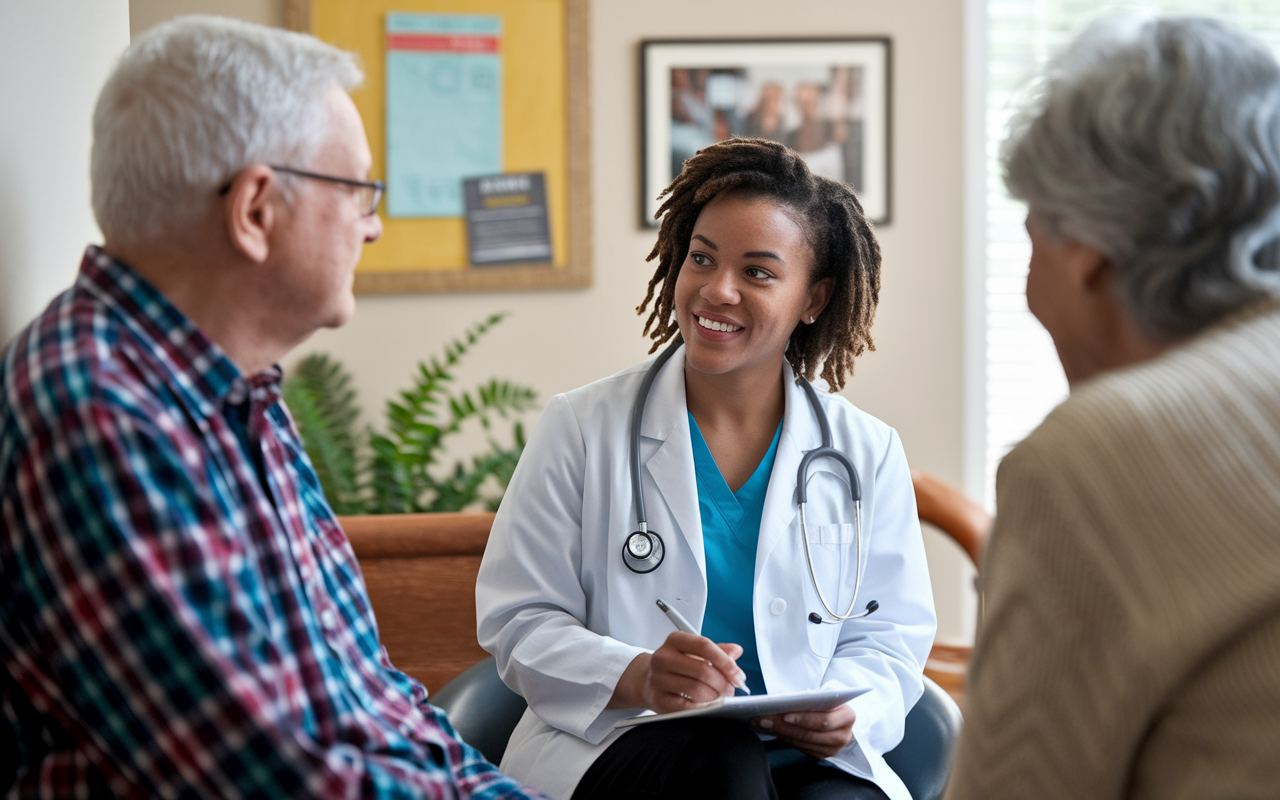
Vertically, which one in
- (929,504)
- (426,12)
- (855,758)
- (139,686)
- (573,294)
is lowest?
(855,758)

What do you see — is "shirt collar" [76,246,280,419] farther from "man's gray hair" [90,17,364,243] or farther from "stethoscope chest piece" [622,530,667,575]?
"stethoscope chest piece" [622,530,667,575]

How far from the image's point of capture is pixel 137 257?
0.97m

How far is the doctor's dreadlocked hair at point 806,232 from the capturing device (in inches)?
70.1

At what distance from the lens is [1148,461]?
737 millimetres

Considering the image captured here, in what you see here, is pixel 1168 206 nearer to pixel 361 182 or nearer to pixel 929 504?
pixel 361 182

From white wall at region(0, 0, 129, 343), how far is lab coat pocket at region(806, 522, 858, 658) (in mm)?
1136

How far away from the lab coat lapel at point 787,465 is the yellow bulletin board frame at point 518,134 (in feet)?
5.08

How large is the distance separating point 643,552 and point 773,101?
6.78ft

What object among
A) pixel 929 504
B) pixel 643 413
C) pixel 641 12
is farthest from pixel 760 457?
pixel 641 12

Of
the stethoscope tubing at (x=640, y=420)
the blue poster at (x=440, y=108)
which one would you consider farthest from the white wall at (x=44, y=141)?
the blue poster at (x=440, y=108)

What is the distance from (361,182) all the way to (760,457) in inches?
36.1

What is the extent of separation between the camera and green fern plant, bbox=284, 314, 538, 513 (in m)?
2.93

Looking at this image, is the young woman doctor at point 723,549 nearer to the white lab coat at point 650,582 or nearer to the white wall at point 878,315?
the white lab coat at point 650,582

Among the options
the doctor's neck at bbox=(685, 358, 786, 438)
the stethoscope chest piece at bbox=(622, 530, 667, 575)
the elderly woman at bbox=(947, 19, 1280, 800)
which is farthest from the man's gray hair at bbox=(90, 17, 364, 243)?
the doctor's neck at bbox=(685, 358, 786, 438)
